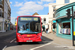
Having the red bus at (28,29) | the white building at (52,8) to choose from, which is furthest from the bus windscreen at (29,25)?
the white building at (52,8)

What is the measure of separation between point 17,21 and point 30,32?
1.68 m

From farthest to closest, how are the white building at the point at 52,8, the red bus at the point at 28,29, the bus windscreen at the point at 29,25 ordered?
1. the white building at the point at 52,8
2. the bus windscreen at the point at 29,25
3. the red bus at the point at 28,29

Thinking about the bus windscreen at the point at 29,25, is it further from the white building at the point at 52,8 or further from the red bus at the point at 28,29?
the white building at the point at 52,8

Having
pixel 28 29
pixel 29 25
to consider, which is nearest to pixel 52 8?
pixel 29 25

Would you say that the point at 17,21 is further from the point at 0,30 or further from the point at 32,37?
the point at 0,30

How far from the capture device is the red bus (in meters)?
9.96

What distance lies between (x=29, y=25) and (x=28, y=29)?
1.37ft

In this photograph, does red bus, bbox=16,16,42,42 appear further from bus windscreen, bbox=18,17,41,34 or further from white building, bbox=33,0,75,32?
white building, bbox=33,0,75,32

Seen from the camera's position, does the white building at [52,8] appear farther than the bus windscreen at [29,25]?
Yes

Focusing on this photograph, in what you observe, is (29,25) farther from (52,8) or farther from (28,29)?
(52,8)

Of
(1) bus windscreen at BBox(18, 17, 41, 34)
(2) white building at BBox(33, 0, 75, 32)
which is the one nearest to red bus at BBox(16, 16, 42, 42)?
(1) bus windscreen at BBox(18, 17, 41, 34)

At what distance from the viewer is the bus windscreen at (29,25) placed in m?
10.1

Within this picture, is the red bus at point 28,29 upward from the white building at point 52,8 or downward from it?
downward

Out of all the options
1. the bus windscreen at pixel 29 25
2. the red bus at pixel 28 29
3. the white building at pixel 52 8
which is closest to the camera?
the red bus at pixel 28 29
